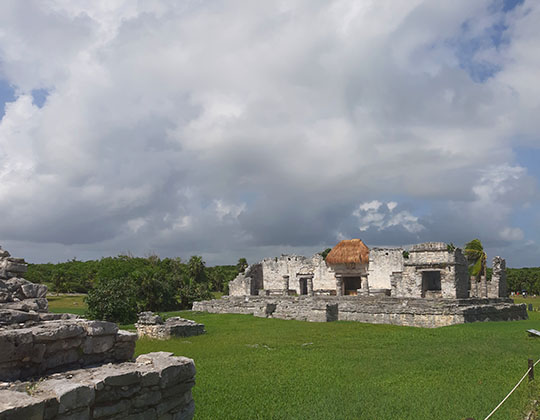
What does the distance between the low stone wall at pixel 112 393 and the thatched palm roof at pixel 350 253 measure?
961 inches

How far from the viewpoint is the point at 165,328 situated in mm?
13633

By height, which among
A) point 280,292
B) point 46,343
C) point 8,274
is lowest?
point 280,292

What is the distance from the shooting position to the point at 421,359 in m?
9.19

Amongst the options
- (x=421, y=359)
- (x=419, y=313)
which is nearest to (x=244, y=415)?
(x=421, y=359)

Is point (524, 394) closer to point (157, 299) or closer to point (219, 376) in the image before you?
point (219, 376)

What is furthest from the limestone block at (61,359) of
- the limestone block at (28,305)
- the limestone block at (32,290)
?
the limestone block at (32,290)

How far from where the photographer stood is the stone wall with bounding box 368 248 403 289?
2780 cm

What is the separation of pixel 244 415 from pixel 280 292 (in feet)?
83.7

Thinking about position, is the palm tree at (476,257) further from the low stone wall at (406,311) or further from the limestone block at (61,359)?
the limestone block at (61,359)

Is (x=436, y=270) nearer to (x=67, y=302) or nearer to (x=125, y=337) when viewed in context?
(x=125, y=337)

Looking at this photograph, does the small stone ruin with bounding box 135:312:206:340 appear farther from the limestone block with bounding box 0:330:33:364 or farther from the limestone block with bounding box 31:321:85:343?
the limestone block with bounding box 0:330:33:364

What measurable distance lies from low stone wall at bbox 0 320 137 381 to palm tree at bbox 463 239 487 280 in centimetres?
2537

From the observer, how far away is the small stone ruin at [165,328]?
1362 centimetres

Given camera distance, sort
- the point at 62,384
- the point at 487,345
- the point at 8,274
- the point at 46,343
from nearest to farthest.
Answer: the point at 62,384 < the point at 46,343 < the point at 8,274 < the point at 487,345
